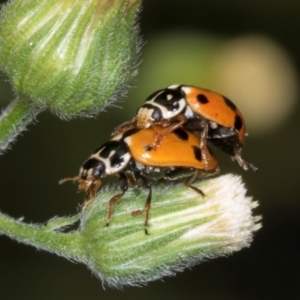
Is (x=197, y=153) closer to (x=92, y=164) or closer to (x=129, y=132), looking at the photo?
(x=129, y=132)

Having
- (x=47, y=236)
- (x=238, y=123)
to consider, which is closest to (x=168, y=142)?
(x=238, y=123)

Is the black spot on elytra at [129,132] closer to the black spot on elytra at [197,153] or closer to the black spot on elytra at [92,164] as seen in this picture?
the black spot on elytra at [92,164]

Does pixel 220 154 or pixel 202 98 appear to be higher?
pixel 202 98

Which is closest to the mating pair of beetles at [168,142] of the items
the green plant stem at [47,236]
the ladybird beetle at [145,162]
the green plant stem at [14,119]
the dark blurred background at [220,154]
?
the ladybird beetle at [145,162]

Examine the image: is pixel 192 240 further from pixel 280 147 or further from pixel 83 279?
pixel 280 147

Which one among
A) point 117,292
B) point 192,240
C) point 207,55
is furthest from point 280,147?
point 192,240

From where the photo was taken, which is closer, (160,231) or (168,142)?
(168,142)
